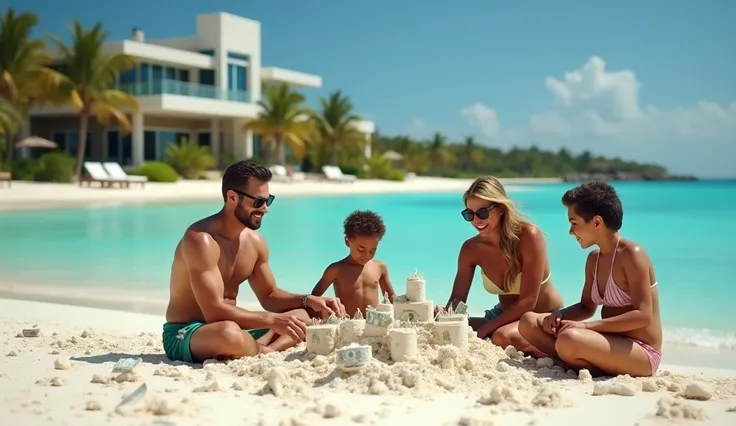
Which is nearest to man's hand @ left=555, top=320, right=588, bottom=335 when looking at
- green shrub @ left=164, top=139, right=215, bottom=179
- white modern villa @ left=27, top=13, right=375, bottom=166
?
green shrub @ left=164, top=139, right=215, bottom=179

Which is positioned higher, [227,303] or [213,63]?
[213,63]

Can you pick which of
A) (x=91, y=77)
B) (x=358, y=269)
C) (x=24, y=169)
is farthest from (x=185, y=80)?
(x=358, y=269)

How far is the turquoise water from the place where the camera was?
9953 mm

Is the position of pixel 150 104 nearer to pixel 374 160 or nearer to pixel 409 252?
pixel 374 160

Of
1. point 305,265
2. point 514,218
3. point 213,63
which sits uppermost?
point 213,63

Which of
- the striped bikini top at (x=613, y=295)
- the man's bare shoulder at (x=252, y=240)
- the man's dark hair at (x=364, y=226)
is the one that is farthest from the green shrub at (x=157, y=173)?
the striped bikini top at (x=613, y=295)

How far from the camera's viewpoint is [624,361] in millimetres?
4777

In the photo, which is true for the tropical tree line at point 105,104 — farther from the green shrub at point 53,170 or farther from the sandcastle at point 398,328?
the sandcastle at point 398,328

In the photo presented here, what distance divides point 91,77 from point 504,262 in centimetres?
3051

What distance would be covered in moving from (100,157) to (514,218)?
37.6 meters

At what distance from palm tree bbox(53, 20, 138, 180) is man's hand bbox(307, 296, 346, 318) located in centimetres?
2960

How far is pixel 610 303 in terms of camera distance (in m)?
4.91

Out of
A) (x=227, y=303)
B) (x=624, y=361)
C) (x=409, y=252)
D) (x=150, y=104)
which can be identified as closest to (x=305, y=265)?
(x=409, y=252)

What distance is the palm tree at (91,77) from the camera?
3294cm
